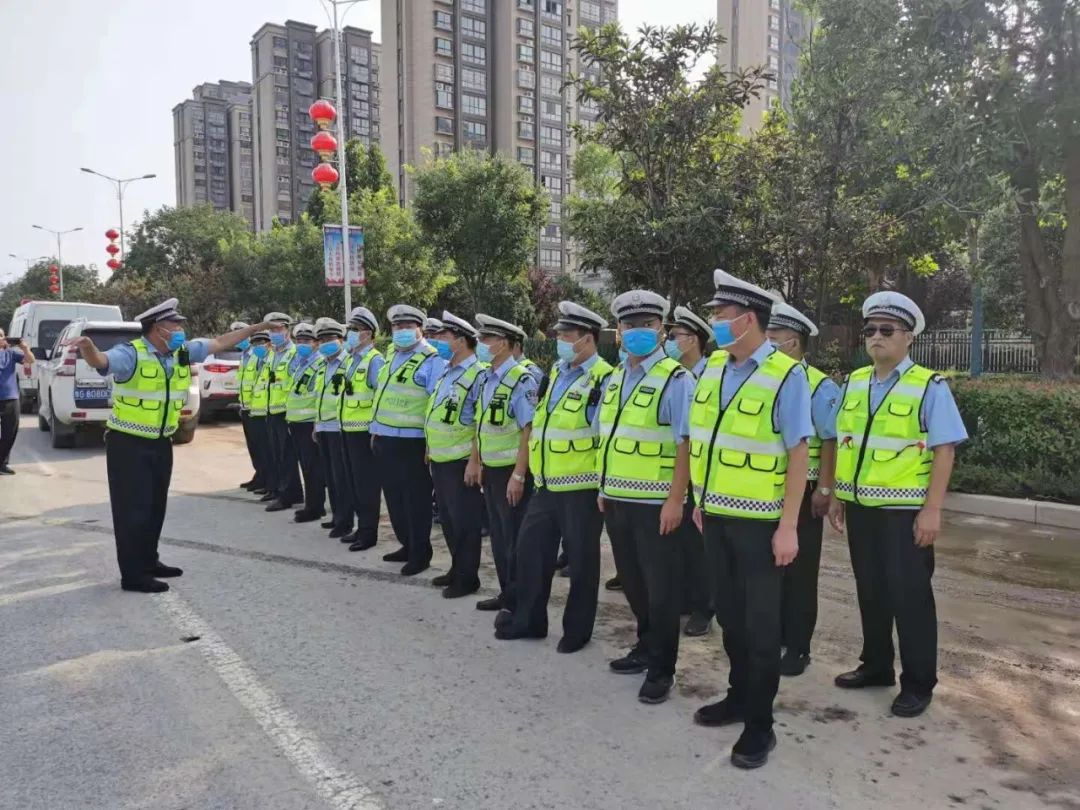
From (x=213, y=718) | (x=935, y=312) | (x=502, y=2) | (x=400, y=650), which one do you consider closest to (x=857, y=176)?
(x=400, y=650)

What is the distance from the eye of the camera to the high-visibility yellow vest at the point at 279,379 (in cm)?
855

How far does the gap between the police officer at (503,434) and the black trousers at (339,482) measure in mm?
2194

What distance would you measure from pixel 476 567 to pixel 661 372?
7.42 ft

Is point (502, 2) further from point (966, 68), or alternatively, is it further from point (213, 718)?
point (213, 718)

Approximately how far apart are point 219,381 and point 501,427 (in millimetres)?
11991

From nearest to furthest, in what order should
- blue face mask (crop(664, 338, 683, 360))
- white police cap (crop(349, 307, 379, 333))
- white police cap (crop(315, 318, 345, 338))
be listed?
blue face mask (crop(664, 338, 683, 360)) < white police cap (crop(349, 307, 379, 333)) < white police cap (crop(315, 318, 345, 338))

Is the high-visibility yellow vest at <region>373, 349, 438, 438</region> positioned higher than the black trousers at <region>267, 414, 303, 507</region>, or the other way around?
the high-visibility yellow vest at <region>373, 349, 438, 438</region>

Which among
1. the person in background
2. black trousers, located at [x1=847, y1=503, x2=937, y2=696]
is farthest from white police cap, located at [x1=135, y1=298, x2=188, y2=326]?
the person in background

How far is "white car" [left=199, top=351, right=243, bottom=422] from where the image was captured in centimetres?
1545

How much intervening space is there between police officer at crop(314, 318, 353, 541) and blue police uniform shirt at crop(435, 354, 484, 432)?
157 centimetres

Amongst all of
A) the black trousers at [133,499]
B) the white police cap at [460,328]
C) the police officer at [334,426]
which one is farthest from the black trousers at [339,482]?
the white police cap at [460,328]

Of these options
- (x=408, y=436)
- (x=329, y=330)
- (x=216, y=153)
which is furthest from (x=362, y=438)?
(x=216, y=153)

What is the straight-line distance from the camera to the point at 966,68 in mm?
9977

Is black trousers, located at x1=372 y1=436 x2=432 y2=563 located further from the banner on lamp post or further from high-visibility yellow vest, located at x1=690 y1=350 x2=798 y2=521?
the banner on lamp post
